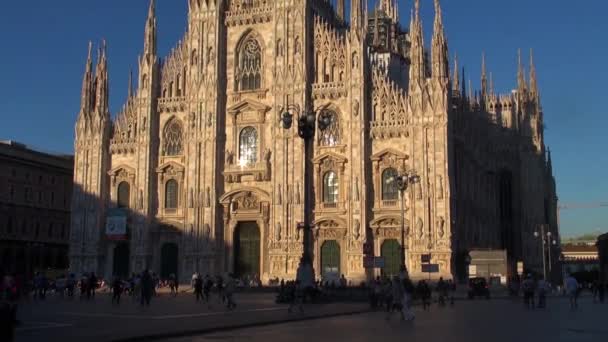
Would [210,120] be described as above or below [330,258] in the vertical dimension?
above

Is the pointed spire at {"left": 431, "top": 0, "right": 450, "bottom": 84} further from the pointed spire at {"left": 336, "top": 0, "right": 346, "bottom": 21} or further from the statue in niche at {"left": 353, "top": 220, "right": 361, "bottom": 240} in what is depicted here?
the pointed spire at {"left": 336, "top": 0, "right": 346, "bottom": 21}

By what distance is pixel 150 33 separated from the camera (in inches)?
2370

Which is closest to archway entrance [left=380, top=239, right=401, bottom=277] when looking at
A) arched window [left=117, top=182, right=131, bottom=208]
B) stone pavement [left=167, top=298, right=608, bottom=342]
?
arched window [left=117, top=182, right=131, bottom=208]

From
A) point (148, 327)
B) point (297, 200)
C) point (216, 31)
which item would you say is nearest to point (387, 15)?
point (216, 31)

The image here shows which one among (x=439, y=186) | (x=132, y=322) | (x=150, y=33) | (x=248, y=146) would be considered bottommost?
(x=132, y=322)

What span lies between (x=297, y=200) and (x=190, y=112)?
11.2m

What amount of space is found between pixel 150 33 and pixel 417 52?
2142 centimetres

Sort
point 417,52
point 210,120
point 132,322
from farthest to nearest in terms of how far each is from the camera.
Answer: point 210,120 → point 417,52 → point 132,322

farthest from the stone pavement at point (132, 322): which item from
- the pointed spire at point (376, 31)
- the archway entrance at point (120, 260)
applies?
the pointed spire at point (376, 31)

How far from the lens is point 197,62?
5881 centimetres

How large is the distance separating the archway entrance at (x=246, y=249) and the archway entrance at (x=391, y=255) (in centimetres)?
995

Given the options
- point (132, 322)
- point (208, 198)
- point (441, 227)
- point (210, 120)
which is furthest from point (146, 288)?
point (210, 120)

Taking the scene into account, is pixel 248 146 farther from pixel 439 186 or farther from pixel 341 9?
pixel 341 9

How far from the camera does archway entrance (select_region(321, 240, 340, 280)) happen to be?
5341 cm
